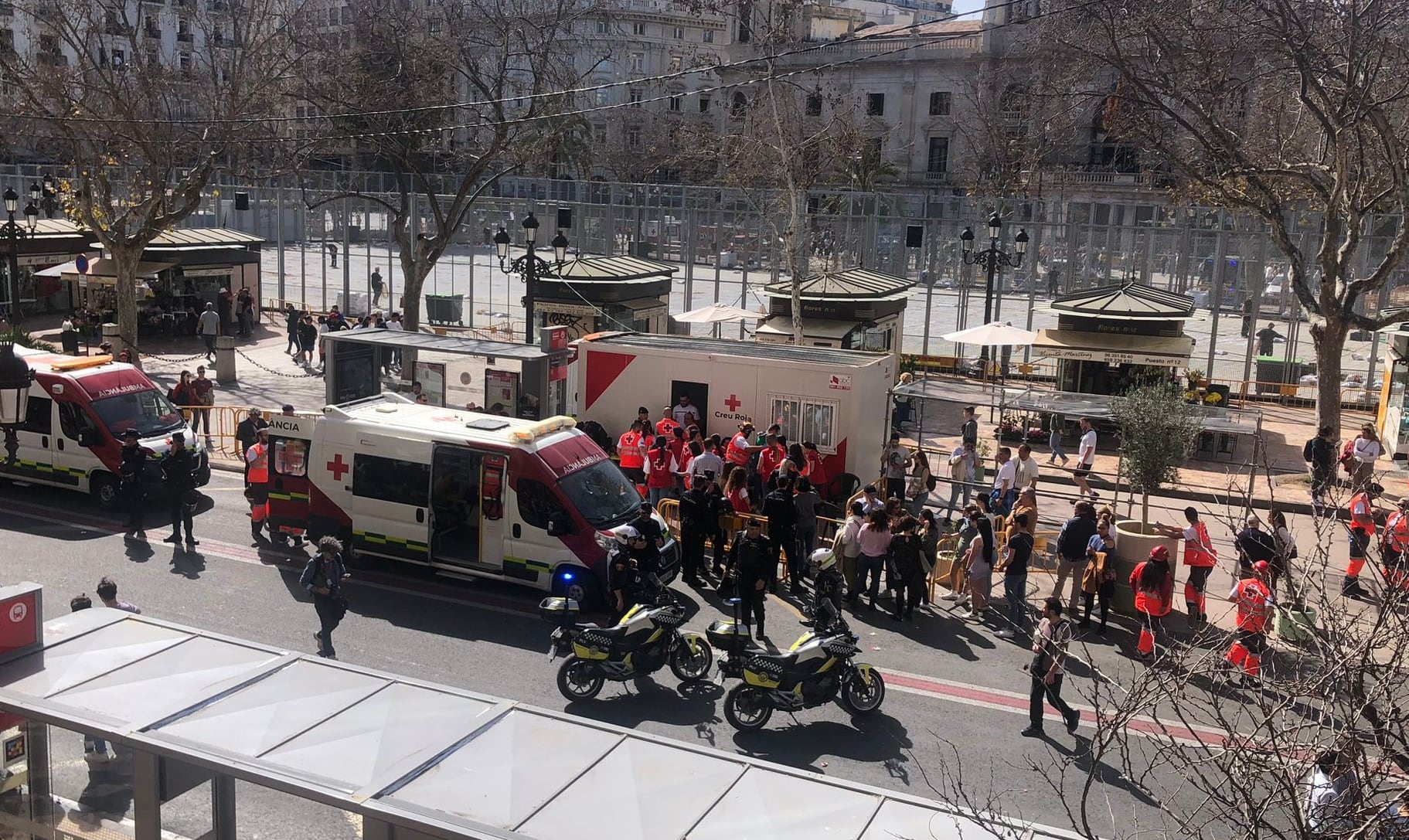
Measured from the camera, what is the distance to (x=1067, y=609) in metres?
14.4

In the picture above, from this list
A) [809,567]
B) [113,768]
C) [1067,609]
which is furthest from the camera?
[809,567]

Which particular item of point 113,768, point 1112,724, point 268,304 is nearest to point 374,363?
point 113,768

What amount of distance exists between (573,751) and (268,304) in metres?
38.1

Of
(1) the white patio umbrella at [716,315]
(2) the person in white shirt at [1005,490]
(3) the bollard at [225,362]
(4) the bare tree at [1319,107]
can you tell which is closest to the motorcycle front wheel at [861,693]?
(2) the person in white shirt at [1005,490]

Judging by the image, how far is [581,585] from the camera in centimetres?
1326

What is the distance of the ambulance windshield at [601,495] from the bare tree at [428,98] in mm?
13165

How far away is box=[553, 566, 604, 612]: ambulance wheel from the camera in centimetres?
1317

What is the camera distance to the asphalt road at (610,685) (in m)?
10.3

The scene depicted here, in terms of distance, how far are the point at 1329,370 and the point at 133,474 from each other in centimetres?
1966

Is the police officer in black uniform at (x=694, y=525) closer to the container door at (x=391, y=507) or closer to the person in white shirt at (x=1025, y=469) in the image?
the container door at (x=391, y=507)

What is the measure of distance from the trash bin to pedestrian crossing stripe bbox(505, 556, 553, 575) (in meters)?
25.4

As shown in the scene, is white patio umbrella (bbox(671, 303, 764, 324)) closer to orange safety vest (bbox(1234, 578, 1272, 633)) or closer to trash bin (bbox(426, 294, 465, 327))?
trash bin (bbox(426, 294, 465, 327))

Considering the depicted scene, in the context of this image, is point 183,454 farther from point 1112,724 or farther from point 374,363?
point 1112,724

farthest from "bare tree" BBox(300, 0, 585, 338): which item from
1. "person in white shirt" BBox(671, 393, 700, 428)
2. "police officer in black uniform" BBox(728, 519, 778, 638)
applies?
"police officer in black uniform" BBox(728, 519, 778, 638)
